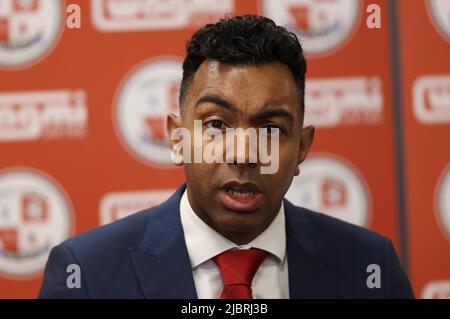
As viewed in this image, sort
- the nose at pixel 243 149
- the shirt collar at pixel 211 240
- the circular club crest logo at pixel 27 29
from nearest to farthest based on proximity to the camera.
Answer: the nose at pixel 243 149 < the shirt collar at pixel 211 240 < the circular club crest logo at pixel 27 29

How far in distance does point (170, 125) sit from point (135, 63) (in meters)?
0.54

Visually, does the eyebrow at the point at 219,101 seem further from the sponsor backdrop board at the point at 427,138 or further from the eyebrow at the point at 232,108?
the sponsor backdrop board at the point at 427,138

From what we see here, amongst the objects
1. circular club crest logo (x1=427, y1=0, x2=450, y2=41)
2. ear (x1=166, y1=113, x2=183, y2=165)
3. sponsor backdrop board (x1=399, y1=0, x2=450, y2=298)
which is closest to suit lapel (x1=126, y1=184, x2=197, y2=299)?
ear (x1=166, y1=113, x2=183, y2=165)

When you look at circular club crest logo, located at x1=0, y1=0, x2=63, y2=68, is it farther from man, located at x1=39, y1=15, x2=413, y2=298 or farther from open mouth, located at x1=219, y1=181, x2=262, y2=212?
open mouth, located at x1=219, y1=181, x2=262, y2=212

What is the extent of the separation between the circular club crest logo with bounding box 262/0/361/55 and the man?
21.7 inches

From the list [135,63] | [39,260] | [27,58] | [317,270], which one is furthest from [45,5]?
[317,270]

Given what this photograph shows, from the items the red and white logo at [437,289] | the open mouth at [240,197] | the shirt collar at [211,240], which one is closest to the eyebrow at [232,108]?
the open mouth at [240,197]

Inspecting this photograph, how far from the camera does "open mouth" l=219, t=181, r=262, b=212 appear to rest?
1058 mm

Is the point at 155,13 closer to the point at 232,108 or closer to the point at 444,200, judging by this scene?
the point at 232,108

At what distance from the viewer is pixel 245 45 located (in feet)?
3.55

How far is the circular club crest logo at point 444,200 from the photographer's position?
174 centimetres

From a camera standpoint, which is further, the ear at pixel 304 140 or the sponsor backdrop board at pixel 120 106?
the sponsor backdrop board at pixel 120 106

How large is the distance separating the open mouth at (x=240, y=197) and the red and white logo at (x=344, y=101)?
0.68 m
